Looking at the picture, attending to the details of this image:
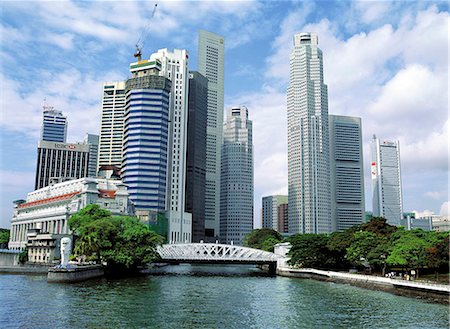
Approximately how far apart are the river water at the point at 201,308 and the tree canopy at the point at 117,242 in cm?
1661

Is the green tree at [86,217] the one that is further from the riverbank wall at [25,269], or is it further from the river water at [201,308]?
the river water at [201,308]

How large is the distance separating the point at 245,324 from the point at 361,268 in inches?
2884

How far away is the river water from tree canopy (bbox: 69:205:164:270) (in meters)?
16.6

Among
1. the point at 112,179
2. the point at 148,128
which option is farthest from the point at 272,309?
the point at 148,128

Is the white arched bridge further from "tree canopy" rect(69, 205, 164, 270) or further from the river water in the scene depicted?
the river water

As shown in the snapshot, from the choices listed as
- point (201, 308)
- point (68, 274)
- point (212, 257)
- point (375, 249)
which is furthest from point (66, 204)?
point (201, 308)

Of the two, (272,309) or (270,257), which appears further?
(270,257)

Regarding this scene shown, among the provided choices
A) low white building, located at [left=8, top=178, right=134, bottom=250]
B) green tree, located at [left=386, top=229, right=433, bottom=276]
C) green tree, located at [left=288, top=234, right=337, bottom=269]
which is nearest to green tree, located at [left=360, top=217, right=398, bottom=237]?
green tree, located at [left=288, top=234, right=337, bottom=269]

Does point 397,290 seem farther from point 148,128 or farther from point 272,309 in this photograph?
point 148,128

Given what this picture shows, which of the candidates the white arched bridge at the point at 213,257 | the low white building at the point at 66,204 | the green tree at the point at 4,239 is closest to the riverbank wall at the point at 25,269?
the white arched bridge at the point at 213,257

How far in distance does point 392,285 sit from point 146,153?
440ft

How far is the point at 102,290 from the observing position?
68188mm

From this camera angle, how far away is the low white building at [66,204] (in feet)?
484

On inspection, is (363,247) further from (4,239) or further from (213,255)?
(4,239)
